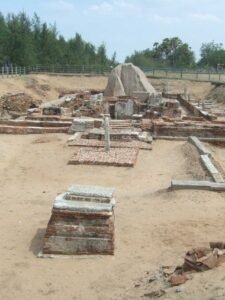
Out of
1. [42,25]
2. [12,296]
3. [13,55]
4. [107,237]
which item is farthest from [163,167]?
[42,25]

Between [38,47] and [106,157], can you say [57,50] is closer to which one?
[38,47]

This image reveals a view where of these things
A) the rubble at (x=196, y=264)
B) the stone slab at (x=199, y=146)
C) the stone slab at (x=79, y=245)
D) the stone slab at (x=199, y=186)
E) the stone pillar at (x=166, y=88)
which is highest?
the stone pillar at (x=166, y=88)

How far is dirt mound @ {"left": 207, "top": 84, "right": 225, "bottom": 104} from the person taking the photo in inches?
1386

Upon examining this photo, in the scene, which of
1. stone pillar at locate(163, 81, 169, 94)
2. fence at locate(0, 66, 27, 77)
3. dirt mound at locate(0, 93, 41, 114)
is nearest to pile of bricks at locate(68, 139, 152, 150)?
dirt mound at locate(0, 93, 41, 114)

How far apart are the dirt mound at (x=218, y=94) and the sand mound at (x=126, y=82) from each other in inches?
311

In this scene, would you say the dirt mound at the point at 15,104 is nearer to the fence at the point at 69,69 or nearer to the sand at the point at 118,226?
the sand at the point at 118,226

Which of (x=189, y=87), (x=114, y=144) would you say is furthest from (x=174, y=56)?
(x=114, y=144)

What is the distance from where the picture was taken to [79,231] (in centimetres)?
664

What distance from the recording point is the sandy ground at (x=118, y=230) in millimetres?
5703

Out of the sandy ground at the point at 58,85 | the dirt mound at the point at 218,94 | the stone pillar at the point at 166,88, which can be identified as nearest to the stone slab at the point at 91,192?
the sandy ground at the point at 58,85

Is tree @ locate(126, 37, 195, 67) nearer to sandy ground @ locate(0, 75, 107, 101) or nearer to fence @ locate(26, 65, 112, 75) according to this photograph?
fence @ locate(26, 65, 112, 75)

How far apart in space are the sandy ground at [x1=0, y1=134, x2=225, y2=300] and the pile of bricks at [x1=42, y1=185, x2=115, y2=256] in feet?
0.53

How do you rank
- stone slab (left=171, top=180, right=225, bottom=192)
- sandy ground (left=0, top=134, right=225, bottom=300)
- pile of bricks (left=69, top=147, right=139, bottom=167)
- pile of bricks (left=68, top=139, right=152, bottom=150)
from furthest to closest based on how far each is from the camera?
pile of bricks (left=68, top=139, right=152, bottom=150), pile of bricks (left=69, top=147, right=139, bottom=167), stone slab (left=171, top=180, right=225, bottom=192), sandy ground (left=0, top=134, right=225, bottom=300)

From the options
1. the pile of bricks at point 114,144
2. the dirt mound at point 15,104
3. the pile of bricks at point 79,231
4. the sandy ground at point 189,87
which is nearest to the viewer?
the pile of bricks at point 79,231
